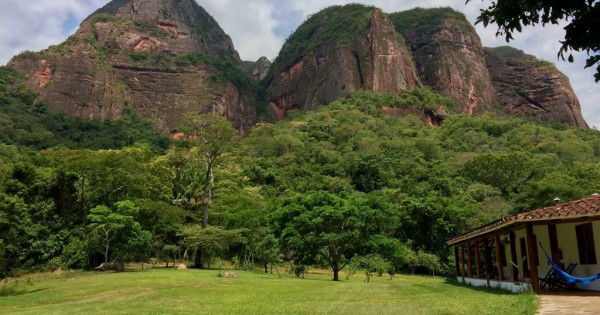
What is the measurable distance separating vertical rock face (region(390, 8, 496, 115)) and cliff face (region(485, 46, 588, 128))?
32.8 ft

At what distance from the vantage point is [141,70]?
387 feet

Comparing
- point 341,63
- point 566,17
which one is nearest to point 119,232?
point 566,17

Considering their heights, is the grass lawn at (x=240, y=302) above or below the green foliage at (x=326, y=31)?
below

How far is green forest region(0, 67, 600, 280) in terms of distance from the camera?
79.1ft

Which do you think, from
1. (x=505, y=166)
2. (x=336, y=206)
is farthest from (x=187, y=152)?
(x=505, y=166)

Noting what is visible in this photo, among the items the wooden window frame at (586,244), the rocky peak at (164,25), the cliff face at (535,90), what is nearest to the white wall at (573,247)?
the wooden window frame at (586,244)

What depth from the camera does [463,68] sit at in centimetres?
11288

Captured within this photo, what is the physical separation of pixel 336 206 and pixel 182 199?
18821mm

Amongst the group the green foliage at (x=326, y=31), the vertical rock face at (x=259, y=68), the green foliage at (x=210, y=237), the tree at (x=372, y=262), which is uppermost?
the vertical rock face at (x=259, y=68)

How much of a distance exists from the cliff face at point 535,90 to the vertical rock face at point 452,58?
1000 cm

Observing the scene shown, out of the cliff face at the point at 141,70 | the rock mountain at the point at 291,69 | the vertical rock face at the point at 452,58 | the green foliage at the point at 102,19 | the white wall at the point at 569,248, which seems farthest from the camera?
the green foliage at the point at 102,19

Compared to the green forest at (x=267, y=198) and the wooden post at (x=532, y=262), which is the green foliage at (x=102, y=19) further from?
the wooden post at (x=532, y=262)

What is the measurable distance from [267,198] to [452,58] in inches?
3352

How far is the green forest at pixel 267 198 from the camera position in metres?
24.1
